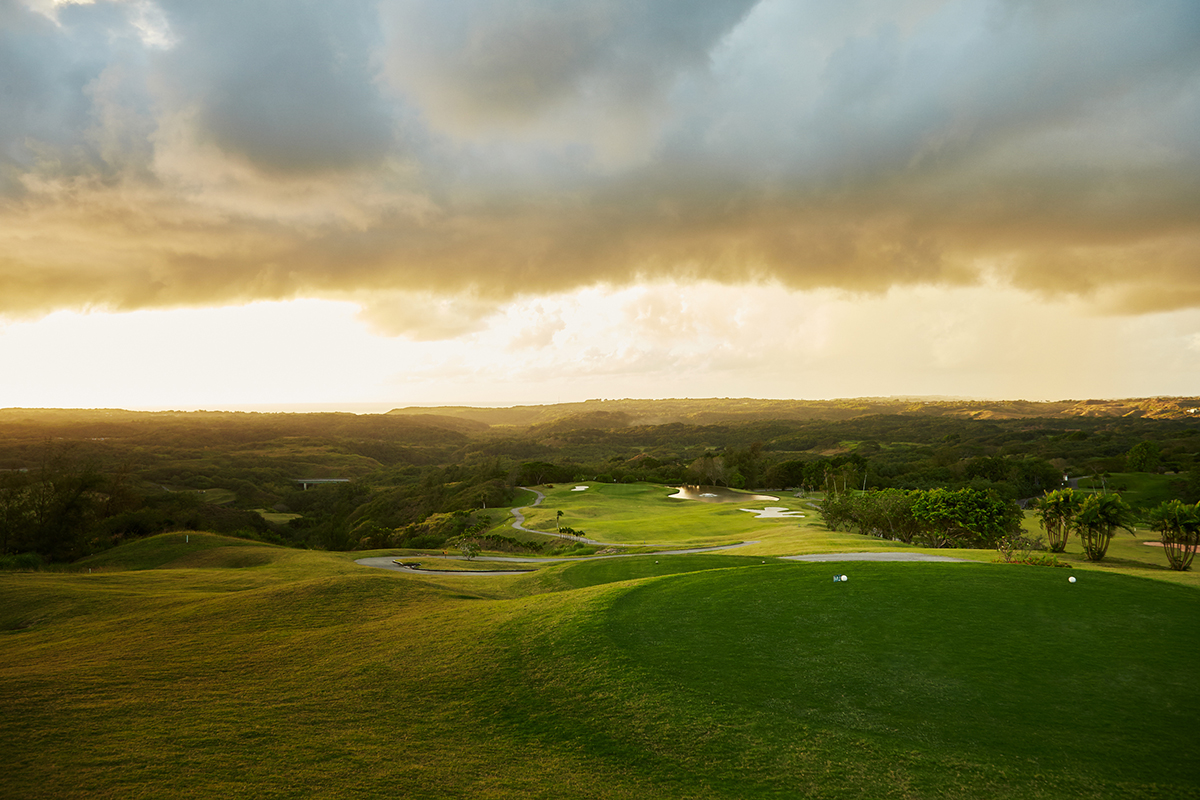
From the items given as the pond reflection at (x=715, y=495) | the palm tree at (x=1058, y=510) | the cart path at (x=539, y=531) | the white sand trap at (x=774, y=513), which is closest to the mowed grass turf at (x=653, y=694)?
the palm tree at (x=1058, y=510)

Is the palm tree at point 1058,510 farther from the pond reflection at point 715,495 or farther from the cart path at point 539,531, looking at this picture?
the pond reflection at point 715,495

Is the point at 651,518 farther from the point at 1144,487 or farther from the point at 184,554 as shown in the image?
the point at 1144,487

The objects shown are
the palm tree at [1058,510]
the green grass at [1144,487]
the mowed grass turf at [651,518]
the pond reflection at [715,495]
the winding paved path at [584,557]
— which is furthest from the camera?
the pond reflection at [715,495]

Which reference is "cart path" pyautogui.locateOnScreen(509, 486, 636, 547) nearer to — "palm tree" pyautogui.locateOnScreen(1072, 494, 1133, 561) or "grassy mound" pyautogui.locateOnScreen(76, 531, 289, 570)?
"grassy mound" pyautogui.locateOnScreen(76, 531, 289, 570)

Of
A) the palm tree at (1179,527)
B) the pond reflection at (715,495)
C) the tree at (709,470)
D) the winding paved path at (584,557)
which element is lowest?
the pond reflection at (715,495)

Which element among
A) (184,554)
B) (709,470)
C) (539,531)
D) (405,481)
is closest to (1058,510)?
(539,531)

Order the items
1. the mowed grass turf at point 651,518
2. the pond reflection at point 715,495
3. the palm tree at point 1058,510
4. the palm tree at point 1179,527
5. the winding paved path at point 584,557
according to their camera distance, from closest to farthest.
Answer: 1. the palm tree at point 1179,527
2. the winding paved path at point 584,557
3. the palm tree at point 1058,510
4. the mowed grass turf at point 651,518
5. the pond reflection at point 715,495

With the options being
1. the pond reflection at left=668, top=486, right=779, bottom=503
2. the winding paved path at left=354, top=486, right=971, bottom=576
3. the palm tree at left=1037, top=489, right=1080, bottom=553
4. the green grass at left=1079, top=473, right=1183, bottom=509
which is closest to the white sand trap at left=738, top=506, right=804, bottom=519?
the pond reflection at left=668, top=486, right=779, bottom=503
